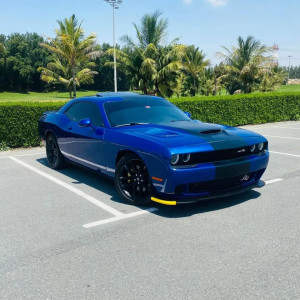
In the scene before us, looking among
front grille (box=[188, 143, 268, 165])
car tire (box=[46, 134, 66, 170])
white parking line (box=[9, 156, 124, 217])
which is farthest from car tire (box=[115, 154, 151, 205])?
car tire (box=[46, 134, 66, 170])

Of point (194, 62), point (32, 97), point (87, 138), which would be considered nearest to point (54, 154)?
point (87, 138)

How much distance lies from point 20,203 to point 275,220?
341 centimetres

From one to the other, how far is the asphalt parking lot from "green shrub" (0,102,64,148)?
4577 millimetres

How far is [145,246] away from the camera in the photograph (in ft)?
11.4

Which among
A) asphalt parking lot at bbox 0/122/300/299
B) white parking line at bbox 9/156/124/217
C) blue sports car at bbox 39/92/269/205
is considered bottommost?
white parking line at bbox 9/156/124/217

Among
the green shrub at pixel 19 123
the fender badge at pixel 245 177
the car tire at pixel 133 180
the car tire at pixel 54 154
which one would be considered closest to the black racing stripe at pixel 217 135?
the fender badge at pixel 245 177

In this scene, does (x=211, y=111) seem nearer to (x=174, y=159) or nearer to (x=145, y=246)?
(x=174, y=159)

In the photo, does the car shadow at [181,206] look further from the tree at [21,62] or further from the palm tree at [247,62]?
the tree at [21,62]

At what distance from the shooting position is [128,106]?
5.48 meters

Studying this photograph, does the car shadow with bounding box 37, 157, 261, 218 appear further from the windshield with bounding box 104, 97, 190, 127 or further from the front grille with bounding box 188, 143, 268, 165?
the windshield with bounding box 104, 97, 190, 127

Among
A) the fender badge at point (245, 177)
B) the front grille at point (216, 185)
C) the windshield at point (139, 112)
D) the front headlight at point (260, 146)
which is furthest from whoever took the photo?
the windshield at point (139, 112)

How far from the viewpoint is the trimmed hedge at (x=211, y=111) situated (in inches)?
389

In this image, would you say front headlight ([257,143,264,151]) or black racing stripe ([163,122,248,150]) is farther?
front headlight ([257,143,264,151])

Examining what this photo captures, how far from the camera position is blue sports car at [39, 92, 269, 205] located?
409cm
